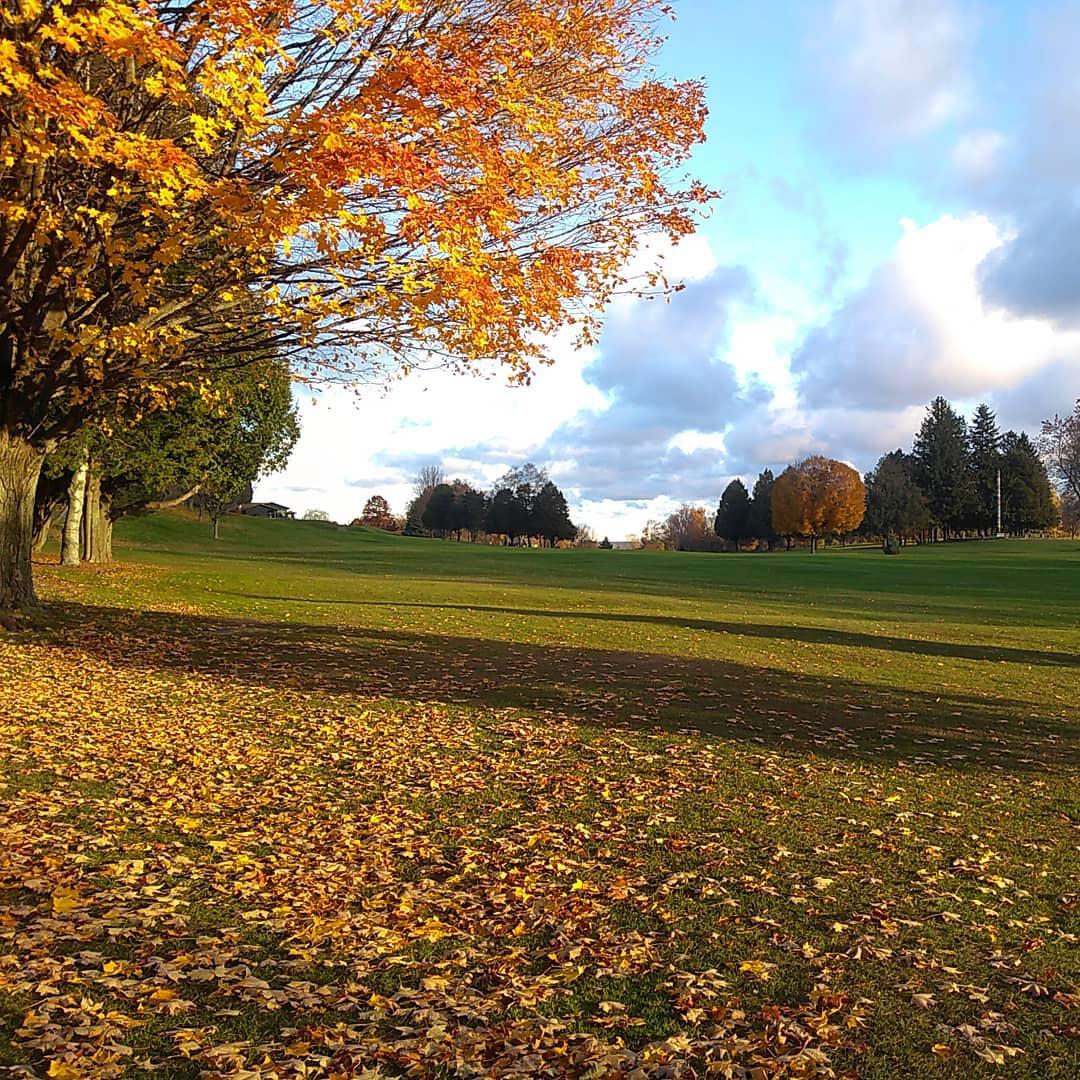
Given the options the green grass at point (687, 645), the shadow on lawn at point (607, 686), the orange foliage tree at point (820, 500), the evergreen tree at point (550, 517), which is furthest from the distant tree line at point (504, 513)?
the shadow on lawn at point (607, 686)

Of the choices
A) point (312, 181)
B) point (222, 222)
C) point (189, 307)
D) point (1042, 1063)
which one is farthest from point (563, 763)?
point (189, 307)

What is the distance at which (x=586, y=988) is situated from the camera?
482 centimetres

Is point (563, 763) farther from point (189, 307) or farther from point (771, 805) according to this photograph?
point (189, 307)

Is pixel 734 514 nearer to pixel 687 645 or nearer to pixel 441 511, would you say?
pixel 441 511

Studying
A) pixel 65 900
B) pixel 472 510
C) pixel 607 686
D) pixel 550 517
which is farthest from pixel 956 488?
pixel 65 900

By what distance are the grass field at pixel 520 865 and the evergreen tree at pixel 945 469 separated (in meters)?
91.0

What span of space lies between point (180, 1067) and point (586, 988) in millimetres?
2046

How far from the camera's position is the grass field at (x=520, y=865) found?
4289 mm

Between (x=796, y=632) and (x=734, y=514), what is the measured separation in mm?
90536

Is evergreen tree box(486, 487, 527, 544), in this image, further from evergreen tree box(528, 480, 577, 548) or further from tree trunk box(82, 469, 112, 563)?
tree trunk box(82, 469, 112, 563)

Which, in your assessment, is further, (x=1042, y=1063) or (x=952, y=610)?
(x=952, y=610)

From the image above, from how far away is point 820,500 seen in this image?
88688 mm

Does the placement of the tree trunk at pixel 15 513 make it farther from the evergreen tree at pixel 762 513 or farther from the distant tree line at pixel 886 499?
the evergreen tree at pixel 762 513

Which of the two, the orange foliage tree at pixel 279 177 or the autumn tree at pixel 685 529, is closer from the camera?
the orange foliage tree at pixel 279 177
